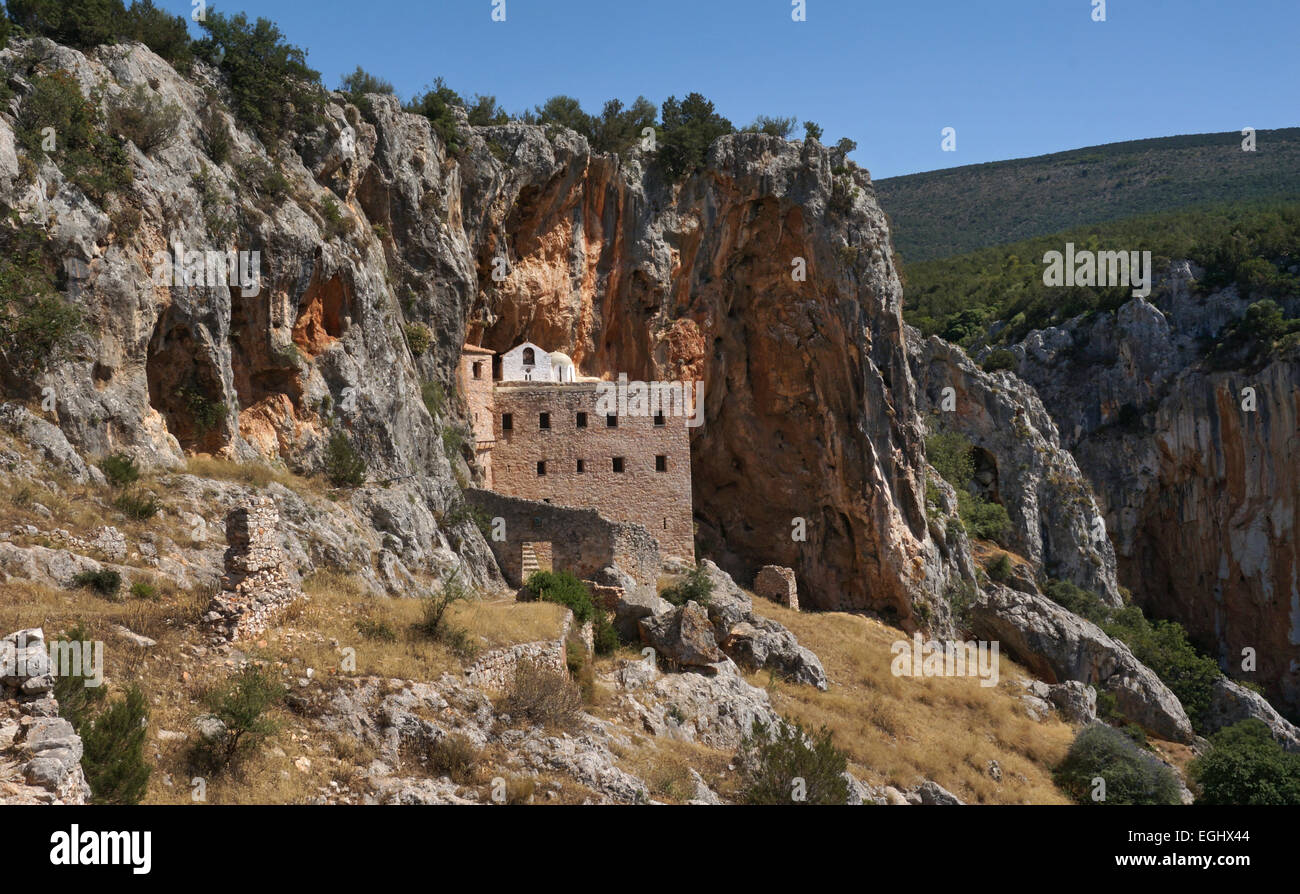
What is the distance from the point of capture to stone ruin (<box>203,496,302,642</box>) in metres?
16.1

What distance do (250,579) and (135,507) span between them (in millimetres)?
4957

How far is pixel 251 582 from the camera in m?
16.7

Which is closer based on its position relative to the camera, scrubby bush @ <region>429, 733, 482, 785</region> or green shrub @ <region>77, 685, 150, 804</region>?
green shrub @ <region>77, 685, 150, 804</region>

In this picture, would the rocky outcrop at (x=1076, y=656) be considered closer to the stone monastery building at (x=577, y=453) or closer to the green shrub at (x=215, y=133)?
the stone monastery building at (x=577, y=453)

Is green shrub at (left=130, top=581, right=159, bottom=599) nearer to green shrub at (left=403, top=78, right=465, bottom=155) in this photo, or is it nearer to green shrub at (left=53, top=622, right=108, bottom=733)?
green shrub at (left=53, top=622, right=108, bottom=733)

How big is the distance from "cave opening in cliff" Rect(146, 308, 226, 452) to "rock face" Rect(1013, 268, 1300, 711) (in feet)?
200

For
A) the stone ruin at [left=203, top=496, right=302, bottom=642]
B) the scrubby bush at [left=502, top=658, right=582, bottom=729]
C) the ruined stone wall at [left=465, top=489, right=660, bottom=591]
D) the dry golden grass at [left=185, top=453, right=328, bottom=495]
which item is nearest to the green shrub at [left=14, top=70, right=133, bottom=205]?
the dry golden grass at [left=185, top=453, right=328, bottom=495]

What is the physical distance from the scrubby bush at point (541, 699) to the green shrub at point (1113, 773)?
54.7 feet

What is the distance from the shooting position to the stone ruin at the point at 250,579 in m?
16.1

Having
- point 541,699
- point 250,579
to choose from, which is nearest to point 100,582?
point 250,579

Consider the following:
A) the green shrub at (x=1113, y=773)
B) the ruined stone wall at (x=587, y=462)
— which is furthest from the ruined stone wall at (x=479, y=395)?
the green shrub at (x=1113, y=773)

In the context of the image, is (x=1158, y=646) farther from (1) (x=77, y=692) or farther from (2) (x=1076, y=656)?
(1) (x=77, y=692)

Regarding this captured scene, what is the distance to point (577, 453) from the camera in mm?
36625

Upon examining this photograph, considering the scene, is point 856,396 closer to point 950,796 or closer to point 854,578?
point 854,578
